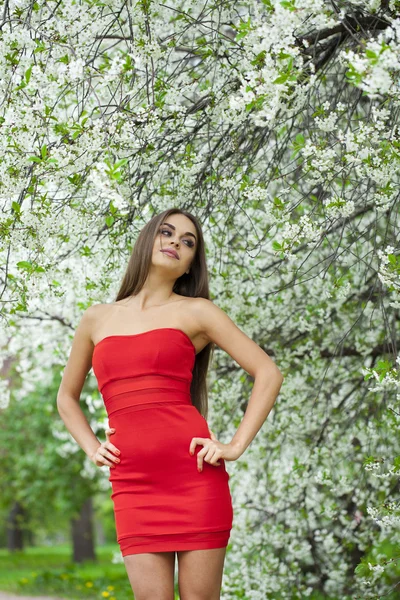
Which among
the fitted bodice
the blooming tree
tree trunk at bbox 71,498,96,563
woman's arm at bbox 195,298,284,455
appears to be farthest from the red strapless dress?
tree trunk at bbox 71,498,96,563

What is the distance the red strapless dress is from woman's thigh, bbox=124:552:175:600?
0.10ft

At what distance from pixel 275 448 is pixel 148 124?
266 centimetres

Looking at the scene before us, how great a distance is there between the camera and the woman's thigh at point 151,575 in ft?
8.95

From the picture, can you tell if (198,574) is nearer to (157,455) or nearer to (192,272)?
(157,455)

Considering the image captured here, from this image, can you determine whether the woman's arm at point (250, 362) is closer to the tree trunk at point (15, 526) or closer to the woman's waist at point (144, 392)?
the woman's waist at point (144, 392)

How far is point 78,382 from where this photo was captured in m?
3.21

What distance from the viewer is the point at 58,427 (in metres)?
11.7

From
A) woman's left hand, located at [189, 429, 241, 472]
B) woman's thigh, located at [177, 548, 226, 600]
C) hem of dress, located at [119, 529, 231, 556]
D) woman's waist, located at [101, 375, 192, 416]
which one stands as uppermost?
woman's waist, located at [101, 375, 192, 416]

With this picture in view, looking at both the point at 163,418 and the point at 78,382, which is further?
the point at 78,382

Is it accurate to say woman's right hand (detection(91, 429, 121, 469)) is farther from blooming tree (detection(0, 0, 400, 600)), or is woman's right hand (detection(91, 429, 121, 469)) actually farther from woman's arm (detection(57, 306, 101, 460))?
blooming tree (detection(0, 0, 400, 600))

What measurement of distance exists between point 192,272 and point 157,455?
0.79 m

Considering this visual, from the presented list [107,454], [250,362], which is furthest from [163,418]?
[250,362]

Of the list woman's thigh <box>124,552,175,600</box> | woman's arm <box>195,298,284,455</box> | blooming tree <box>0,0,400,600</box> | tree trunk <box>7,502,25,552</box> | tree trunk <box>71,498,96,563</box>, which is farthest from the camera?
tree trunk <box>7,502,25,552</box>

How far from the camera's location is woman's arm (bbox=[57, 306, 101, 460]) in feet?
10.2
